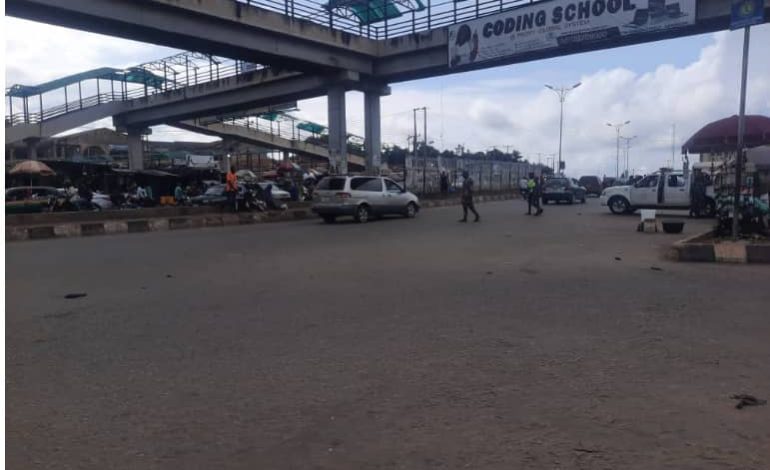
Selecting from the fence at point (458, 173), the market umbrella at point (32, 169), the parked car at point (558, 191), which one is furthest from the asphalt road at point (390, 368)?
the fence at point (458, 173)

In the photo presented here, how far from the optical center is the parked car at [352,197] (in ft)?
64.9

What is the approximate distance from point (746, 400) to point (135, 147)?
51.6 m

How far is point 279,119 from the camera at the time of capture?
60.7 metres

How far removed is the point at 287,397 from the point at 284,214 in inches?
758

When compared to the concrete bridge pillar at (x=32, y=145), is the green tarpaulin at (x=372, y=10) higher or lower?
higher

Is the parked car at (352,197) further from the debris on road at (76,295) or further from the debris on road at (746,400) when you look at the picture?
the debris on road at (746,400)

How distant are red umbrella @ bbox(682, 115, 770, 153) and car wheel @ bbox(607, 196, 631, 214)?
11.3 feet

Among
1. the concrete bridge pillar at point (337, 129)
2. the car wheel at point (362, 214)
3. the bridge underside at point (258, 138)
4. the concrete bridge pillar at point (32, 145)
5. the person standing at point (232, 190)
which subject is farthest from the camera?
the bridge underside at point (258, 138)

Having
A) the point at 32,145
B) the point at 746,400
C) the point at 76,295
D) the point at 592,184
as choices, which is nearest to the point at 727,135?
the point at 746,400

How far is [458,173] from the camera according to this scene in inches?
1615

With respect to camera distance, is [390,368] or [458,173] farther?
[458,173]

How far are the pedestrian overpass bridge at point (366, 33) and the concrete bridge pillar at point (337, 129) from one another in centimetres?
5

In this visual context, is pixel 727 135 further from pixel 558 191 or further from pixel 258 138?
pixel 258 138

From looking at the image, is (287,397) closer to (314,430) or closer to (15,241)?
(314,430)
